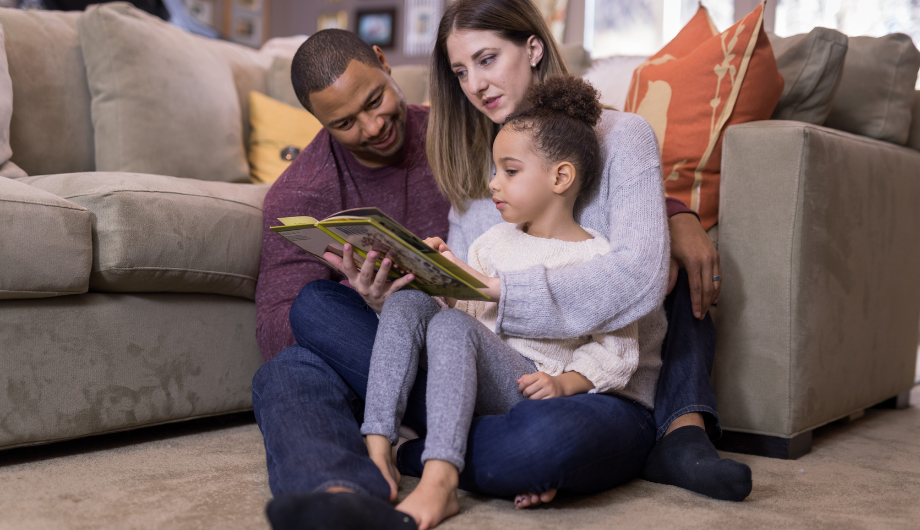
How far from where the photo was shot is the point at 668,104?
1.46 metres

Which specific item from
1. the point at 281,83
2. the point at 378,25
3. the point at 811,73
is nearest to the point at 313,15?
the point at 378,25

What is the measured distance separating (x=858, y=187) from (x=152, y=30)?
169cm

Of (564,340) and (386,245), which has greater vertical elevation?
(386,245)

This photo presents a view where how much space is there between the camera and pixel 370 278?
3.43 feet

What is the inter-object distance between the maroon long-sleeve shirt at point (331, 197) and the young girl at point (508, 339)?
1.11 ft

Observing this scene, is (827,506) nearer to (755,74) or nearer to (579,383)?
(579,383)

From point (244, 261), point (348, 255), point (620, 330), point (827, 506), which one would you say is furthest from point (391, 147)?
point (827, 506)

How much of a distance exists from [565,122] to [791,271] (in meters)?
0.51

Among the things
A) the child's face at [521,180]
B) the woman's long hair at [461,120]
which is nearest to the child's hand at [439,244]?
the child's face at [521,180]

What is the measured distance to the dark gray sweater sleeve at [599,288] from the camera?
0.97 meters

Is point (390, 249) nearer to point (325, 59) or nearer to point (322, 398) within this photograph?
point (322, 398)

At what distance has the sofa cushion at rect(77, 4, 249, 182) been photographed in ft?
5.82

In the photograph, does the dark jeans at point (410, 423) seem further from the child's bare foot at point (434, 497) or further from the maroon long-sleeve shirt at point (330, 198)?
the maroon long-sleeve shirt at point (330, 198)

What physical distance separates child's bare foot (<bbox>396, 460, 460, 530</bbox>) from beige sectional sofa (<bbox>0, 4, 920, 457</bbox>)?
2.17ft
